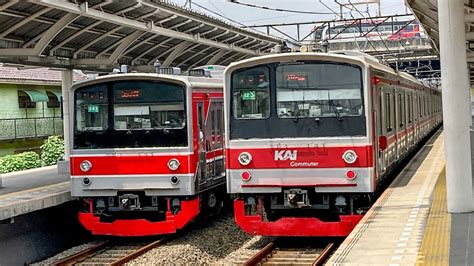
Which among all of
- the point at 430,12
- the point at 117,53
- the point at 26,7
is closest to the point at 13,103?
the point at 117,53

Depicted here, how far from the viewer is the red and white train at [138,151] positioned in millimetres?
11961

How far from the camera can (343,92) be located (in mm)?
10648

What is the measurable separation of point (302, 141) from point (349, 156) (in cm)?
69

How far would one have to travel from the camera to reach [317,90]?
10.7m

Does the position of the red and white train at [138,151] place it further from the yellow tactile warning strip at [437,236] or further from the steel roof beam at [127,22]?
the yellow tactile warning strip at [437,236]

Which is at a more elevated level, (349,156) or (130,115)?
(130,115)

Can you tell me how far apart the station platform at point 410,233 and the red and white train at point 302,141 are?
67 cm

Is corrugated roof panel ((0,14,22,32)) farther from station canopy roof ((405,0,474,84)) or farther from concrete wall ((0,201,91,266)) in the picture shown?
station canopy roof ((405,0,474,84))

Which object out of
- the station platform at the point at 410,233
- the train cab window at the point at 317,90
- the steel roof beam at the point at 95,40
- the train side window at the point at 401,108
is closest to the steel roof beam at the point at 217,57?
the steel roof beam at the point at 95,40

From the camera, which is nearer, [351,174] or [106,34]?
[351,174]

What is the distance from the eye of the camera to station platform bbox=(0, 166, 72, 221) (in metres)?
11.3

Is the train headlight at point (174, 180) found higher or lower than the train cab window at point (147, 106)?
lower

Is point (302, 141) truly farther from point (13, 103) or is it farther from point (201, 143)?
point (13, 103)

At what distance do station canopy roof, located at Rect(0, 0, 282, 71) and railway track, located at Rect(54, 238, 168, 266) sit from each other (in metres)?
4.18
